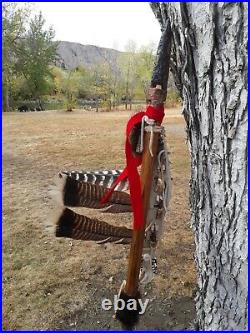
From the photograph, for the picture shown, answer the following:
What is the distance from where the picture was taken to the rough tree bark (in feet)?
2.61

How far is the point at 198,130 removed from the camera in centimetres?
98

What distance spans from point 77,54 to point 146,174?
77.0 ft

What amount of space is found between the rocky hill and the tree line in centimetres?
189

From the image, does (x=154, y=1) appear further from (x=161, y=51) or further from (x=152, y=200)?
(x=152, y=200)

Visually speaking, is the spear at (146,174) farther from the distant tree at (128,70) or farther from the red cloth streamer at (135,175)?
the distant tree at (128,70)

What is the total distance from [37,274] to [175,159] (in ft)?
9.35

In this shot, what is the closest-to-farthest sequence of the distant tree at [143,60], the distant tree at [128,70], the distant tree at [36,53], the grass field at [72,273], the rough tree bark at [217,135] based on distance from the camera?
the rough tree bark at [217,135], the grass field at [72,273], the distant tree at [36,53], the distant tree at [143,60], the distant tree at [128,70]

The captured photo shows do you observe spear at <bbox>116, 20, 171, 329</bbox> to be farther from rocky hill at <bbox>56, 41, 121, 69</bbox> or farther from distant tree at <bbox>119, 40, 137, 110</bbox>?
rocky hill at <bbox>56, 41, 121, 69</bbox>

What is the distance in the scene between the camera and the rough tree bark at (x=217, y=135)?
80 cm

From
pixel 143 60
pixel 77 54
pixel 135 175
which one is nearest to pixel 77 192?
pixel 135 175

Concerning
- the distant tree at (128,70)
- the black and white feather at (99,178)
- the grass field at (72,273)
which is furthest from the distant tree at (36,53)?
the black and white feather at (99,178)

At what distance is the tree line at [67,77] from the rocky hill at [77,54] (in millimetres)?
1890

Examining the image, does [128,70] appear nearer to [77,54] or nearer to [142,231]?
[77,54]

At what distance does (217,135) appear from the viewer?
888mm
